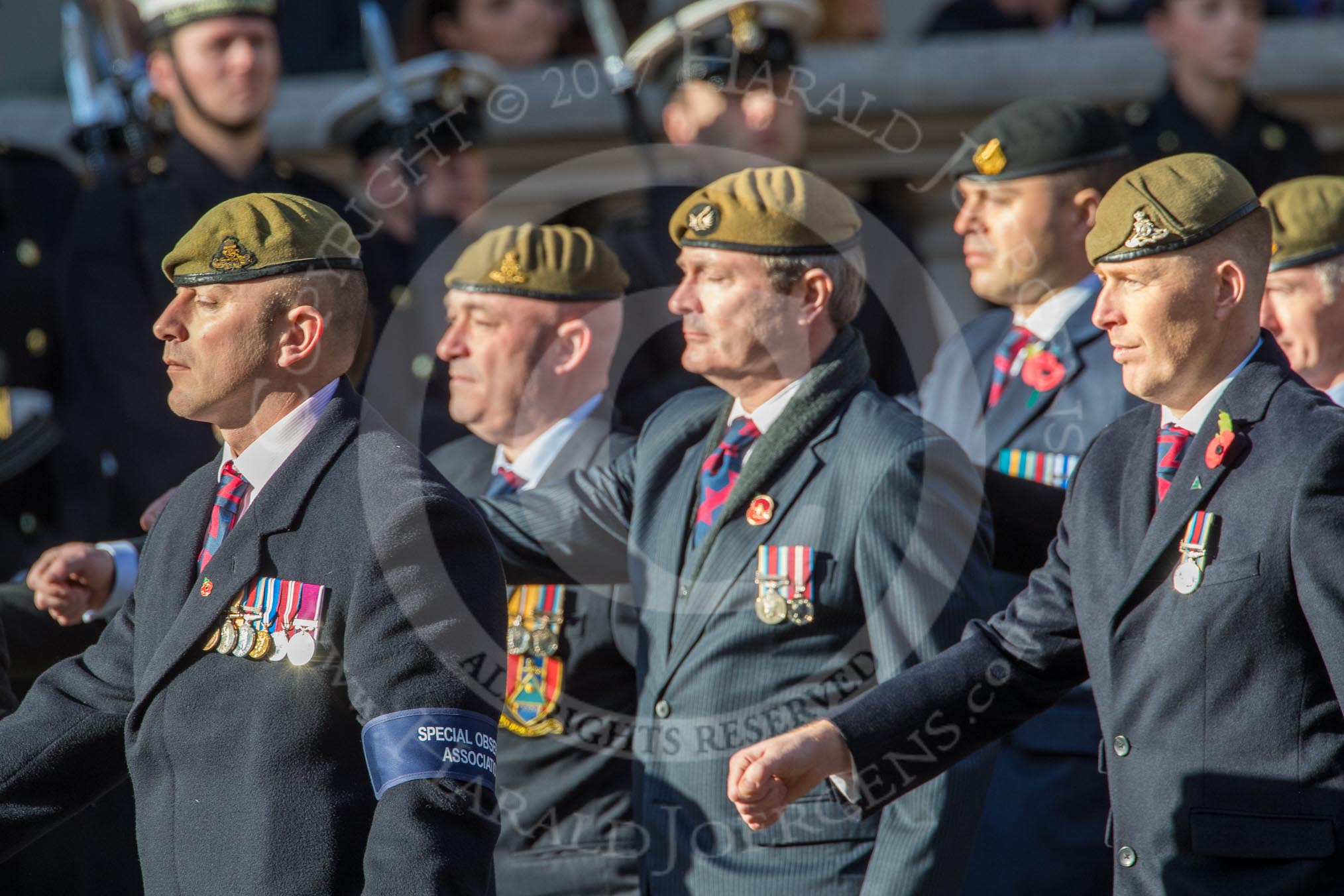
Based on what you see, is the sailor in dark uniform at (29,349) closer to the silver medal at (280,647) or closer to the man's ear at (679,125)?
the man's ear at (679,125)

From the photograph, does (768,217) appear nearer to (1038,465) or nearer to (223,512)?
(1038,465)

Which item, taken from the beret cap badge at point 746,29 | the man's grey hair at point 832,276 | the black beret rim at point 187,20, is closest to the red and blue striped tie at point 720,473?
the man's grey hair at point 832,276

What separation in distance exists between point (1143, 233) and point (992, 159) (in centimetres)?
162

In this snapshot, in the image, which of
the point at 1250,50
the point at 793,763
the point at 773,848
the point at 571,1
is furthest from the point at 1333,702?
the point at 571,1

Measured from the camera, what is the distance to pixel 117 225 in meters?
6.28

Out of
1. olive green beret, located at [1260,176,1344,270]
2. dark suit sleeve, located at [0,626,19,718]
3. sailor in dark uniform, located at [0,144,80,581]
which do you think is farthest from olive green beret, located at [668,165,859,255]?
sailor in dark uniform, located at [0,144,80,581]

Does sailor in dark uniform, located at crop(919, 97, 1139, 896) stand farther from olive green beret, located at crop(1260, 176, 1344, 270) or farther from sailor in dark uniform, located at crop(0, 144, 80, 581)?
sailor in dark uniform, located at crop(0, 144, 80, 581)

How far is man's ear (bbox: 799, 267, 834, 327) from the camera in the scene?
434 cm

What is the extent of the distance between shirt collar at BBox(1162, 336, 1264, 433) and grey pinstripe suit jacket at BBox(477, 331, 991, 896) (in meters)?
0.64

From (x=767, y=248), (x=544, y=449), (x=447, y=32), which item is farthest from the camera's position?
(x=447, y=32)

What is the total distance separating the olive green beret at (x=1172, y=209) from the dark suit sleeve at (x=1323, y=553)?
0.49 m

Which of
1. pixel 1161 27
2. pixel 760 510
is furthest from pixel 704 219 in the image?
pixel 1161 27

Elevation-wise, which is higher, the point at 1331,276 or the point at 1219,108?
the point at 1219,108

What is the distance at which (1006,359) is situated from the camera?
5027 millimetres
